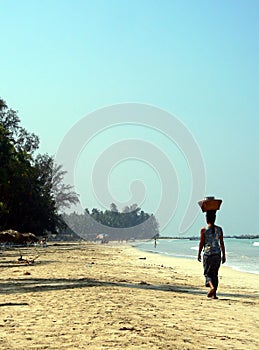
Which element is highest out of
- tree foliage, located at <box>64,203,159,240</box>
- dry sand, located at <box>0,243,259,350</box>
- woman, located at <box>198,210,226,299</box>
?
tree foliage, located at <box>64,203,159,240</box>

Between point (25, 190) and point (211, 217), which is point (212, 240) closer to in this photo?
point (211, 217)

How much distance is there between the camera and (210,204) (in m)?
11.4

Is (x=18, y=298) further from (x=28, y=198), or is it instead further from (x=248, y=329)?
(x=28, y=198)

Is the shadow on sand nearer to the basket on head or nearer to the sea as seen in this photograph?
the basket on head

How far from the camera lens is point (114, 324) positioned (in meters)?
7.49

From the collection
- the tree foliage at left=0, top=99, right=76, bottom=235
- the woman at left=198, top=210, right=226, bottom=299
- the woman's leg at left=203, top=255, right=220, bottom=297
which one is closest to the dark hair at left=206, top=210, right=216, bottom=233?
the woman at left=198, top=210, right=226, bottom=299

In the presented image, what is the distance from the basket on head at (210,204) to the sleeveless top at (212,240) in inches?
16.7

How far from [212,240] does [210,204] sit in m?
0.78

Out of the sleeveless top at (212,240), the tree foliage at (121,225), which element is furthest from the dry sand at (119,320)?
the tree foliage at (121,225)

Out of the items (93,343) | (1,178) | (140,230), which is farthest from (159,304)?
(140,230)

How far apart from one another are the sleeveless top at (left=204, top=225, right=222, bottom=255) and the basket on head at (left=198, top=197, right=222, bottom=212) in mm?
423

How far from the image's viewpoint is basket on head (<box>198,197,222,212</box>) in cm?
1129

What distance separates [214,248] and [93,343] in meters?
5.68

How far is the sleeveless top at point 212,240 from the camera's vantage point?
1154cm
